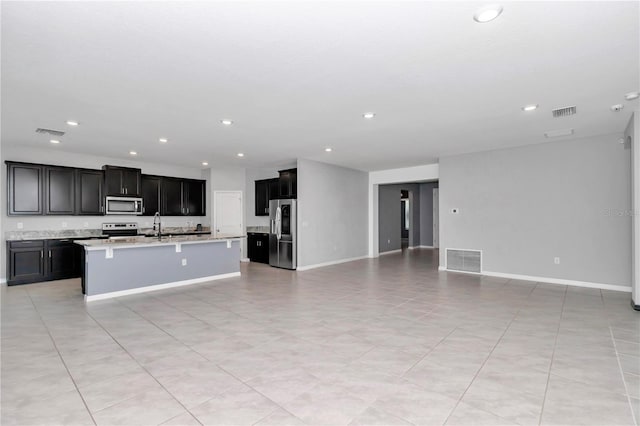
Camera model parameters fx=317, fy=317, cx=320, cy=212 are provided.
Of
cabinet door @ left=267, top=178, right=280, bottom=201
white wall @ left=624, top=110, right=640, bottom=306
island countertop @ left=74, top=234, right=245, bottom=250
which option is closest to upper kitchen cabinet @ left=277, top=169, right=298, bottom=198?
cabinet door @ left=267, top=178, right=280, bottom=201

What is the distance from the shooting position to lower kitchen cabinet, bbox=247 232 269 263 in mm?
8891

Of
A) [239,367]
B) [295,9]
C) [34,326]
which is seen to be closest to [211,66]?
[295,9]

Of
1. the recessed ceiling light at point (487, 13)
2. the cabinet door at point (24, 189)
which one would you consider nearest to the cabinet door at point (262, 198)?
the cabinet door at point (24, 189)

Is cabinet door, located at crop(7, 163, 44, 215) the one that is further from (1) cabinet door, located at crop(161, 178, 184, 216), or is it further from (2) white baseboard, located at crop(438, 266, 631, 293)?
(2) white baseboard, located at crop(438, 266, 631, 293)

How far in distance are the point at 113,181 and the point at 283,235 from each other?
4112 mm

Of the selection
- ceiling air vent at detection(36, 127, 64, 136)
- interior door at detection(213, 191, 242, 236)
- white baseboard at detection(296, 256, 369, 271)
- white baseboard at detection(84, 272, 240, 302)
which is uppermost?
ceiling air vent at detection(36, 127, 64, 136)

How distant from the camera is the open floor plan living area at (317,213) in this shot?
7.27 ft

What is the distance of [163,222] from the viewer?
8.42 m

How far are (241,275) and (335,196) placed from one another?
10.9 ft

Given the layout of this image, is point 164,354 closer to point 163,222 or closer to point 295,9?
point 295,9

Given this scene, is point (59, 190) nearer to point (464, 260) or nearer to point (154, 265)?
point (154, 265)

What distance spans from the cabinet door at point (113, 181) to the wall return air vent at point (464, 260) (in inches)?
308

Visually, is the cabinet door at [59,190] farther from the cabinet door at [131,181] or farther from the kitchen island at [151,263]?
the kitchen island at [151,263]

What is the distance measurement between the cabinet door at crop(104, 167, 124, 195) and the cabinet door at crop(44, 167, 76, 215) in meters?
0.59
